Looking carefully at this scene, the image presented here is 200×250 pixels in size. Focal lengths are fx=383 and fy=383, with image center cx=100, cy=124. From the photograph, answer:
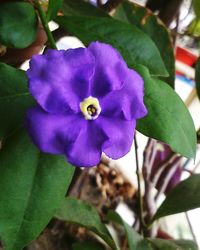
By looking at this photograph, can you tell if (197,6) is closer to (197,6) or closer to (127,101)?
(197,6)

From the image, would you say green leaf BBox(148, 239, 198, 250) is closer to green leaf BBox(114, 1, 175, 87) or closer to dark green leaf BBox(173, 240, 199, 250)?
dark green leaf BBox(173, 240, 199, 250)

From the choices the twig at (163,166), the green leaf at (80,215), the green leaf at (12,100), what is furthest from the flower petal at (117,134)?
the twig at (163,166)

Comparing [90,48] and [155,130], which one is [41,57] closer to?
[90,48]

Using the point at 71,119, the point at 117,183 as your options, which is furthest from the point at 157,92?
the point at 117,183

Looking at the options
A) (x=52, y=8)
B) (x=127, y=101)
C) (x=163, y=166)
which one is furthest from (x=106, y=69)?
(x=163, y=166)

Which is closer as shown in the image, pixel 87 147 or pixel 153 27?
pixel 87 147
